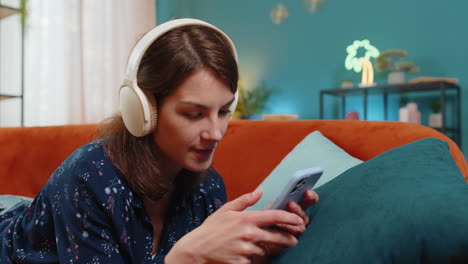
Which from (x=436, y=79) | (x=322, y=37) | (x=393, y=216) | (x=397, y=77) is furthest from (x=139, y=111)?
(x=322, y=37)

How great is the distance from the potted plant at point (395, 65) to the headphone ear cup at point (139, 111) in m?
3.21

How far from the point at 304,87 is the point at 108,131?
11.8 feet

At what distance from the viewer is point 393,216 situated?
506 mm

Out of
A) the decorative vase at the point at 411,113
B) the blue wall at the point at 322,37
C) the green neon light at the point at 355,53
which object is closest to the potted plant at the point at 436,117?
the decorative vase at the point at 411,113

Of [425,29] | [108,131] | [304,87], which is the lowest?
[108,131]

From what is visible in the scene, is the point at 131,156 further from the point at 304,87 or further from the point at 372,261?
the point at 304,87

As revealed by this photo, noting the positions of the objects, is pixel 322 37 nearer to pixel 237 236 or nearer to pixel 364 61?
pixel 364 61

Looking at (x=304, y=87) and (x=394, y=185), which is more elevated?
(x=304, y=87)

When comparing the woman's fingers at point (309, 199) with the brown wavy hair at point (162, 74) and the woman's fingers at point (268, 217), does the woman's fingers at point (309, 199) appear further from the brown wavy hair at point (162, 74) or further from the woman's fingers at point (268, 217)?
the brown wavy hair at point (162, 74)

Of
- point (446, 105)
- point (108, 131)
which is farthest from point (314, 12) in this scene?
point (108, 131)

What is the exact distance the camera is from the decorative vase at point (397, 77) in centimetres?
355

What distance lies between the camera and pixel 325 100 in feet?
14.0

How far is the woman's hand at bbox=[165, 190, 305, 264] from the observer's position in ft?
1.85

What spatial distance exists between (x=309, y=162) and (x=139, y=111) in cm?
54
